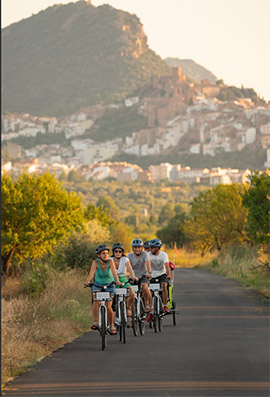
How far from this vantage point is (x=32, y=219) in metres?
37.0

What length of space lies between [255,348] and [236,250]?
32.9 meters

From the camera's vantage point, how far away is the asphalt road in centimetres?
889

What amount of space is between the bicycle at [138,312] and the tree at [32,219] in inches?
800

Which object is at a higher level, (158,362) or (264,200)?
(264,200)

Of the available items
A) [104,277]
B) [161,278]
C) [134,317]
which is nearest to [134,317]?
[134,317]

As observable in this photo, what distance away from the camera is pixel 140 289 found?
48.8 feet

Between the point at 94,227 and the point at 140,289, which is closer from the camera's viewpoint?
the point at 140,289

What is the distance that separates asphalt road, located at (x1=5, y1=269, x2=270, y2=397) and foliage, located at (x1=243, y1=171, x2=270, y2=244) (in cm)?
904

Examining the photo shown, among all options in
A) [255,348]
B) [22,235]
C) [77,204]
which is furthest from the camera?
[77,204]

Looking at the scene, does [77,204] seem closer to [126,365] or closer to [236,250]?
[236,250]

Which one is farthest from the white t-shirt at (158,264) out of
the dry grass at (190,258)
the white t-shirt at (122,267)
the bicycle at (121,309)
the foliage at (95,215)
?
the foliage at (95,215)

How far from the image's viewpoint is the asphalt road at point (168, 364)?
8.89 m

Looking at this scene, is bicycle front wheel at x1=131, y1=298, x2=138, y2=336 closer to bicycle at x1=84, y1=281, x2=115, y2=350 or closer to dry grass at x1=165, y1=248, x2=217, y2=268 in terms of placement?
bicycle at x1=84, y1=281, x2=115, y2=350

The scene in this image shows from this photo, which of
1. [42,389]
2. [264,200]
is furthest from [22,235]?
[42,389]
